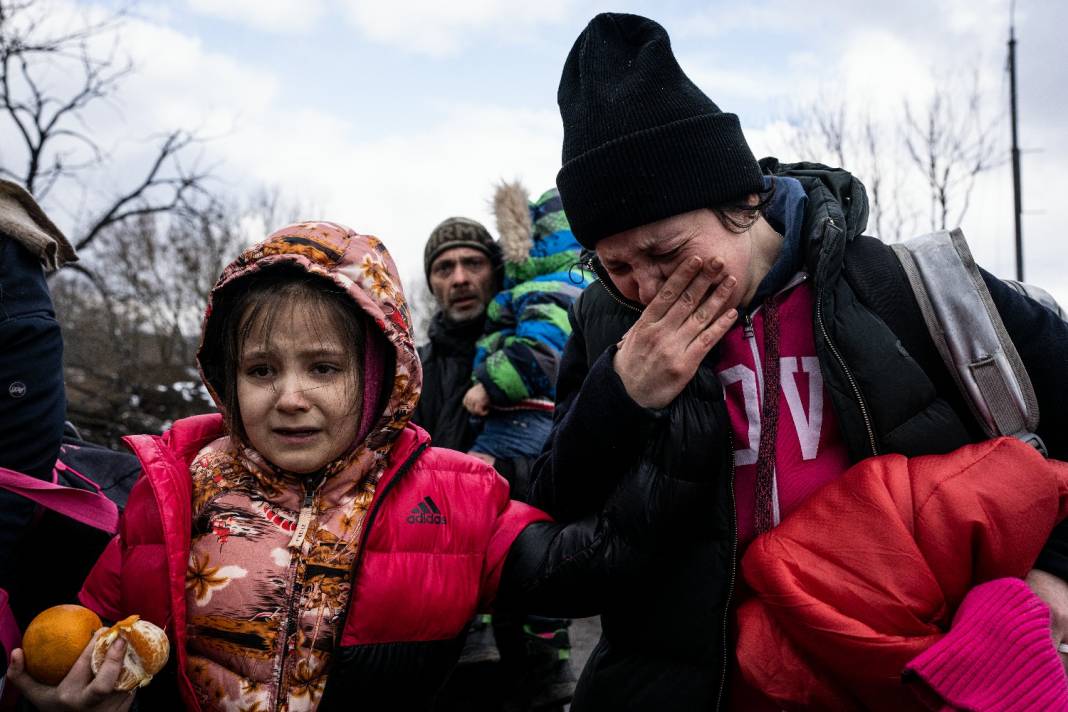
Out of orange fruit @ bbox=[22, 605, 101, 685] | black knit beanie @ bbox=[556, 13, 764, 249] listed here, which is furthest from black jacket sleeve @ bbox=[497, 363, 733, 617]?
orange fruit @ bbox=[22, 605, 101, 685]

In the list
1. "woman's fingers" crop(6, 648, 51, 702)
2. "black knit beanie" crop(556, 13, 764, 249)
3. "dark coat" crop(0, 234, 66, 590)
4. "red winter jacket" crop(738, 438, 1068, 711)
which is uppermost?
"black knit beanie" crop(556, 13, 764, 249)

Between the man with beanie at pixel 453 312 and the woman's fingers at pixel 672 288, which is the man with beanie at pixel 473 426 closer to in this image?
the man with beanie at pixel 453 312

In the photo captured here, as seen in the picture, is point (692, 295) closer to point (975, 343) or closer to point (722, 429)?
point (722, 429)

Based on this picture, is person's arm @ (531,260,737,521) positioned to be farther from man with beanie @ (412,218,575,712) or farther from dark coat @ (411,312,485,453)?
dark coat @ (411,312,485,453)

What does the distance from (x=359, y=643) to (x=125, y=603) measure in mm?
504

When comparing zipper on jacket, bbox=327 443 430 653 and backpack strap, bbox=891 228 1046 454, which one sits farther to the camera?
zipper on jacket, bbox=327 443 430 653

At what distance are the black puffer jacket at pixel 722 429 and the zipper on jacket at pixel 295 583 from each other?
0.57m

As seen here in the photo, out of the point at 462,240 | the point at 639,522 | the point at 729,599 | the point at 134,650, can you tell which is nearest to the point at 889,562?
the point at 729,599

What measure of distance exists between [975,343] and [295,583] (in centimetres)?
143

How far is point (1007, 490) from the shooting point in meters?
1.31

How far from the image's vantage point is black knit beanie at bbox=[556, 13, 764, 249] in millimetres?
1602

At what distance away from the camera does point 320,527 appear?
1.68 metres

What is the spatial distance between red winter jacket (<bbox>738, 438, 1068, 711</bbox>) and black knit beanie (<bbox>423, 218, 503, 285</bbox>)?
10.2 ft

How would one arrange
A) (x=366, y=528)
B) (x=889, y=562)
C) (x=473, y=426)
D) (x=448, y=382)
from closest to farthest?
(x=889, y=562), (x=366, y=528), (x=473, y=426), (x=448, y=382)
